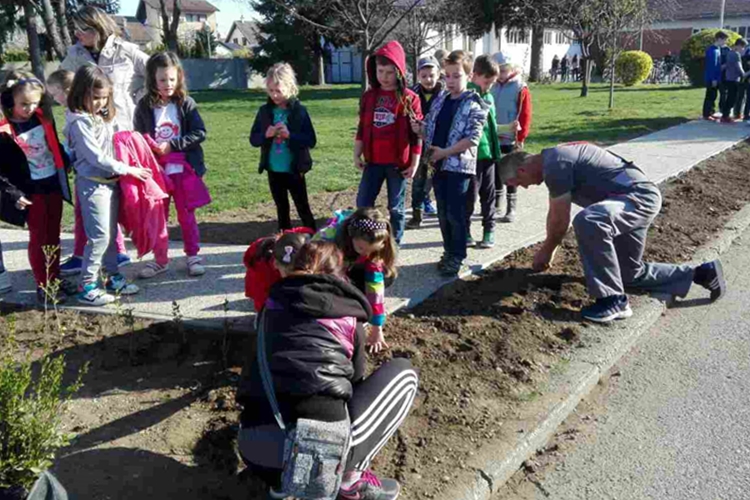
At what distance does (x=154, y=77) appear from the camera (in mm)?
5355

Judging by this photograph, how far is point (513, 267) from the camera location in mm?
5863

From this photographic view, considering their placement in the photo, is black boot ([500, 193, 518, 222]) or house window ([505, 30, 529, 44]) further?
house window ([505, 30, 529, 44])

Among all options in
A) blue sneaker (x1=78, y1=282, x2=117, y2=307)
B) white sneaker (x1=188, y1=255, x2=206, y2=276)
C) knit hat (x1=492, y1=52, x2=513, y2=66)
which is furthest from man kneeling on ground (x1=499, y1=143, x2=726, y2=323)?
blue sneaker (x1=78, y1=282, x2=117, y2=307)

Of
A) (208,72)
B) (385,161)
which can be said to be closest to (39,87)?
(385,161)

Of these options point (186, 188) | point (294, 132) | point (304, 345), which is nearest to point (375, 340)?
point (304, 345)

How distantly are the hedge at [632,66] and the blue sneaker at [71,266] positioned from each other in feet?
94.1

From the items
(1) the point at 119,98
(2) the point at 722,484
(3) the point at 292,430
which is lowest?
(2) the point at 722,484

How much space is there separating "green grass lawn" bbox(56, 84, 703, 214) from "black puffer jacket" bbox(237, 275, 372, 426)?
5331 millimetres

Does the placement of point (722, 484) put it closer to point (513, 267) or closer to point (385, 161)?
point (513, 267)

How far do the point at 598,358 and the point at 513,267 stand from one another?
5.21 feet

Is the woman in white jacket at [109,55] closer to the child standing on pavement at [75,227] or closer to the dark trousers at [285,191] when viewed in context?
the child standing on pavement at [75,227]

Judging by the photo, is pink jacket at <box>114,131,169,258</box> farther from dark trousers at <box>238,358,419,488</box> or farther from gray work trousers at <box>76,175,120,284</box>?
dark trousers at <box>238,358,419,488</box>

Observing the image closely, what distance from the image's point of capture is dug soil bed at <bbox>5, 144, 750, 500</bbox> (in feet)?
10.5

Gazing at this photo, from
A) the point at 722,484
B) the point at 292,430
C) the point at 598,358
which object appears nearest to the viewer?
the point at 292,430
